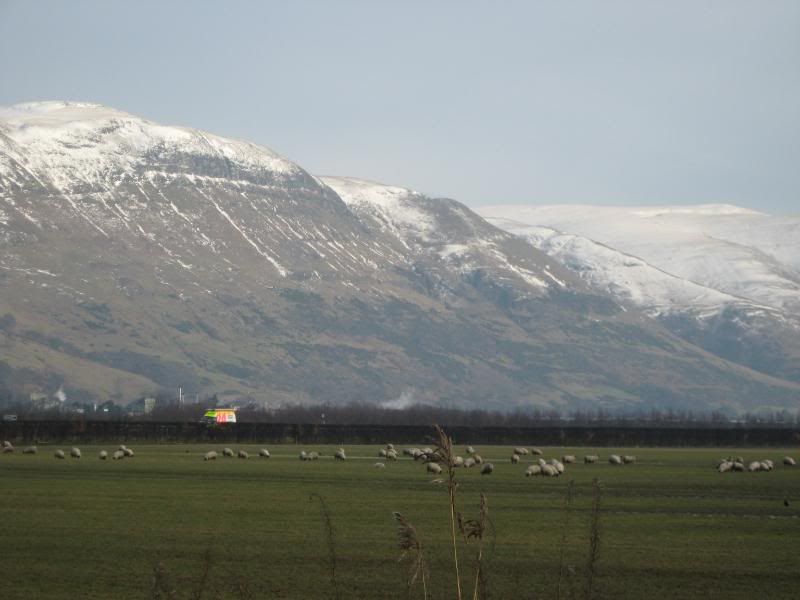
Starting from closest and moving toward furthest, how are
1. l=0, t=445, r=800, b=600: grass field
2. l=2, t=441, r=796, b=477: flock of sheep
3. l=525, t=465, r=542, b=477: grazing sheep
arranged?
l=0, t=445, r=800, b=600: grass field
l=525, t=465, r=542, b=477: grazing sheep
l=2, t=441, r=796, b=477: flock of sheep

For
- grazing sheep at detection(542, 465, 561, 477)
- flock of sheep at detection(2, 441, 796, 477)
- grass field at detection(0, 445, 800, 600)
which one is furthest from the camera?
flock of sheep at detection(2, 441, 796, 477)

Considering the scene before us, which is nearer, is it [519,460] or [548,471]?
[548,471]

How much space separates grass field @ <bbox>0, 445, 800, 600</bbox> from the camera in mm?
29344

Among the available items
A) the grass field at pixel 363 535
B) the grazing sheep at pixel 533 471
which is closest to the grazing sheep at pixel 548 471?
the grazing sheep at pixel 533 471

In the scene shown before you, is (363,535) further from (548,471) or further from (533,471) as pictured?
(533,471)

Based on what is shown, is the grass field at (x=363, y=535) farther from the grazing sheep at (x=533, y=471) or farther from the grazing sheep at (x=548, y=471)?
the grazing sheep at (x=533, y=471)

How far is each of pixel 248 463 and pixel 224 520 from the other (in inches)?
1486

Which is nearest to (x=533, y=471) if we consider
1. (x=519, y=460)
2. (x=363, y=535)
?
(x=519, y=460)

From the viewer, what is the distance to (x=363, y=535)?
1500 inches

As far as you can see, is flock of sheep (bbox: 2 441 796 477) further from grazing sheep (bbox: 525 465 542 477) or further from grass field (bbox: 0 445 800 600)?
grass field (bbox: 0 445 800 600)

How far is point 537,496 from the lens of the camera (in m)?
52.8

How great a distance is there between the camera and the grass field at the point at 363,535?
2934 cm

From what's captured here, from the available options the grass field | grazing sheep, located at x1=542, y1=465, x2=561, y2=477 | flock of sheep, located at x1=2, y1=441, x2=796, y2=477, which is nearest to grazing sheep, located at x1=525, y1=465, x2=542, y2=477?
flock of sheep, located at x1=2, y1=441, x2=796, y2=477

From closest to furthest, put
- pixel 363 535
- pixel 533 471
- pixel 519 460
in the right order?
pixel 363 535, pixel 533 471, pixel 519 460
